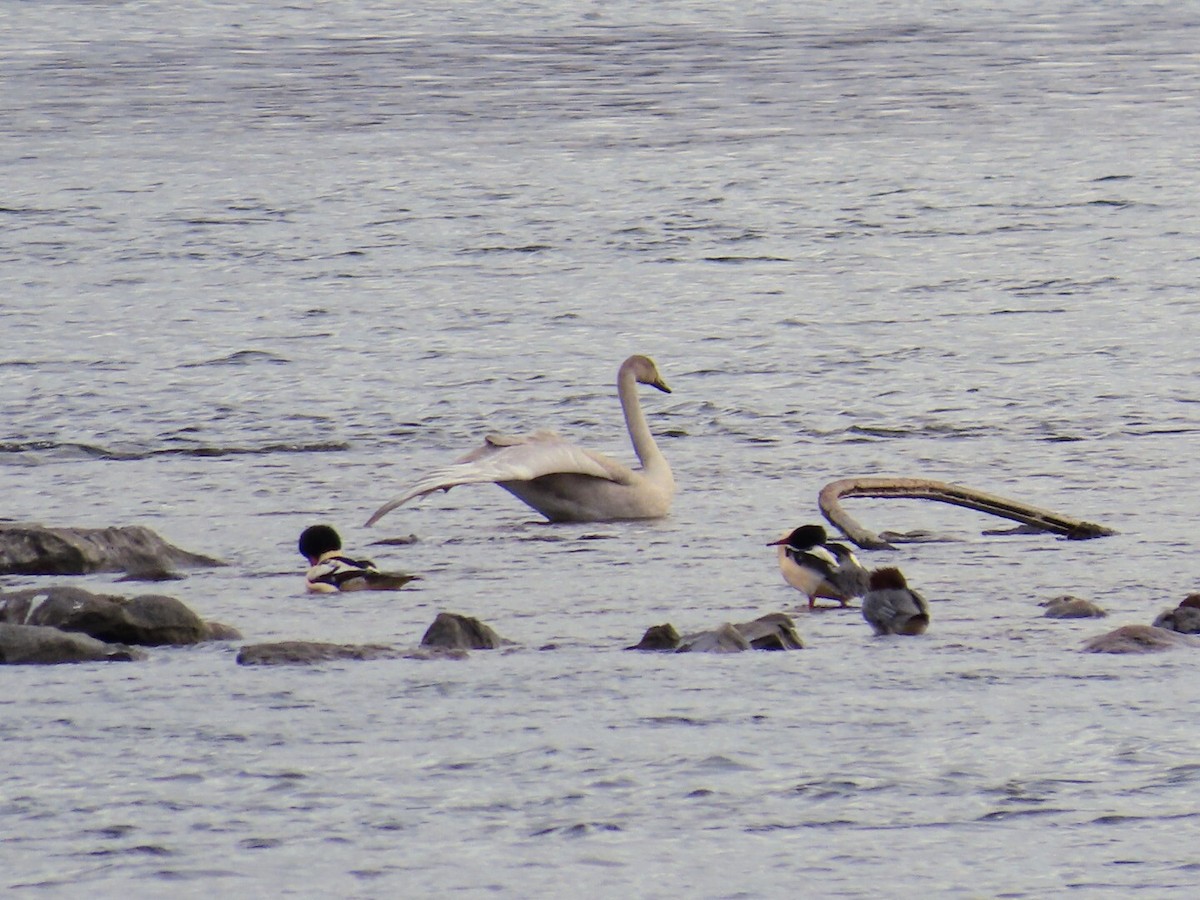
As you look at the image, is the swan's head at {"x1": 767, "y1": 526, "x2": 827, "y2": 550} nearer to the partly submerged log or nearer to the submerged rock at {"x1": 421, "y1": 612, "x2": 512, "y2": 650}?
the partly submerged log

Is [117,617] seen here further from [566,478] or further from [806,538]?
[566,478]

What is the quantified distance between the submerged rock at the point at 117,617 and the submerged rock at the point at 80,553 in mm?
1358

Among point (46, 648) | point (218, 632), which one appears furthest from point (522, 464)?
point (46, 648)

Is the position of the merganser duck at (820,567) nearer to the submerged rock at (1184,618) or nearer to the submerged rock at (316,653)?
the submerged rock at (1184,618)

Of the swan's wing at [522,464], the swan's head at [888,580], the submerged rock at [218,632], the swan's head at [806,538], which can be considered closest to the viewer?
the submerged rock at [218,632]

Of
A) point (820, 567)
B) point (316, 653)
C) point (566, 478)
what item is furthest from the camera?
point (566, 478)

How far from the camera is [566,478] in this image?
12547 mm

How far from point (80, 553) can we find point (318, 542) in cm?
100

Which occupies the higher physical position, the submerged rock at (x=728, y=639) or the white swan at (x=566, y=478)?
the submerged rock at (x=728, y=639)

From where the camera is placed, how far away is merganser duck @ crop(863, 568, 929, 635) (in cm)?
932

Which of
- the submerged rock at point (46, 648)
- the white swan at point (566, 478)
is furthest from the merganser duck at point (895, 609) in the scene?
the white swan at point (566, 478)

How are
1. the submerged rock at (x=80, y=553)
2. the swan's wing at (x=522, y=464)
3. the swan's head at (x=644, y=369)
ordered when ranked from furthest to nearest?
the swan's head at (x=644, y=369) < the swan's wing at (x=522, y=464) < the submerged rock at (x=80, y=553)

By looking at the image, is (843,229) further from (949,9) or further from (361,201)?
(949,9)

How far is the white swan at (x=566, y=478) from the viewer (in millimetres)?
12258
